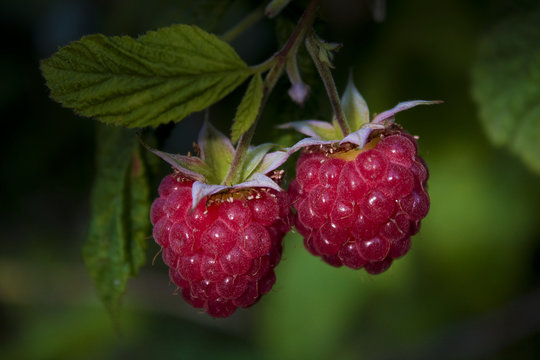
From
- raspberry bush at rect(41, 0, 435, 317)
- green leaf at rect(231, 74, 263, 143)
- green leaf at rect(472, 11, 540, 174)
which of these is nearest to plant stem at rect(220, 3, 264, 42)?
raspberry bush at rect(41, 0, 435, 317)

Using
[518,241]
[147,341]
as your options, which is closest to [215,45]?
[518,241]

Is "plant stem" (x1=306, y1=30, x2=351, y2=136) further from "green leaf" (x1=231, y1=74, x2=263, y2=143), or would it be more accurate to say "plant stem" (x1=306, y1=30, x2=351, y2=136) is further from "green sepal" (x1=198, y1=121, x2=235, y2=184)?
"green sepal" (x1=198, y1=121, x2=235, y2=184)

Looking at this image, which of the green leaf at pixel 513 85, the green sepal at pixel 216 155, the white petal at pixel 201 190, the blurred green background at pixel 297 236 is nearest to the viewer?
the white petal at pixel 201 190

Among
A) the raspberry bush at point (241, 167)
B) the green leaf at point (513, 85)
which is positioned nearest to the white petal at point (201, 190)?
the raspberry bush at point (241, 167)

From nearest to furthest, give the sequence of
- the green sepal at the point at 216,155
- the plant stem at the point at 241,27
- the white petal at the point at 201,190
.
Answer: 1. the white petal at the point at 201,190
2. the green sepal at the point at 216,155
3. the plant stem at the point at 241,27

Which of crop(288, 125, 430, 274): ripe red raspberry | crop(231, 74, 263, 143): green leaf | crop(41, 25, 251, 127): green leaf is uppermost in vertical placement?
crop(41, 25, 251, 127): green leaf

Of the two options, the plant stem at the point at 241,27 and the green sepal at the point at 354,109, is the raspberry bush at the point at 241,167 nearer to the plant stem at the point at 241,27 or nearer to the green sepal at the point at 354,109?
the green sepal at the point at 354,109

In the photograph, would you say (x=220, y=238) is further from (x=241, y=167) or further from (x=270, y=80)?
(x=270, y=80)
